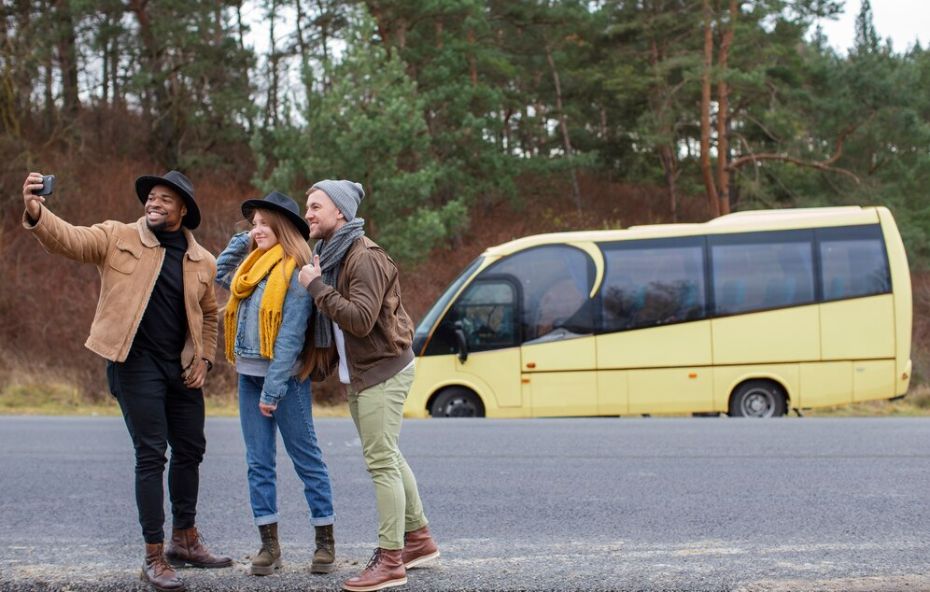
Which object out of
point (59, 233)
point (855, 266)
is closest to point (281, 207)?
point (59, 233)

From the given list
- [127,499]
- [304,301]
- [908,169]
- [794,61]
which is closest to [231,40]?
[794,61]

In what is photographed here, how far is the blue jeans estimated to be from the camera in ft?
15.8

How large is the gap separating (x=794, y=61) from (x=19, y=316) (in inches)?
991

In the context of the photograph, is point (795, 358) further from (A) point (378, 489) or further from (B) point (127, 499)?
(A) point (378, 489)

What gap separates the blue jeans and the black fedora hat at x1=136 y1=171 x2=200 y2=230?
0.79 m

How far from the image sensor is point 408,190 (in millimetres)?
24531

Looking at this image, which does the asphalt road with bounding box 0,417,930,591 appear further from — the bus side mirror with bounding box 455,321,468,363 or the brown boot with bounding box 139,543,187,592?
the bus side mirror with bounding box 455,321,468,363

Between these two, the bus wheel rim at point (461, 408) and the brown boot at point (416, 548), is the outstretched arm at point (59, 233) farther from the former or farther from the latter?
the bus wheel rim at point (461, 408)

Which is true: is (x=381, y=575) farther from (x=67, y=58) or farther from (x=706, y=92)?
(x=67, y=58)

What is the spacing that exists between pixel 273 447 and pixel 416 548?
0.80 metres

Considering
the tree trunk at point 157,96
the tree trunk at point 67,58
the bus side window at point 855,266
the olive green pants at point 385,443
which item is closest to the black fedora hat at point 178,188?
the olive green pants at point 385,443

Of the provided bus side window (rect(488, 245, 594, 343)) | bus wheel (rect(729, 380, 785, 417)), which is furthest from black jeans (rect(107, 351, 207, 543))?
bus wheel (rect(729, 380, 785, 417))

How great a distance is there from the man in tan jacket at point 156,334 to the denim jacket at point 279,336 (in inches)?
10.9

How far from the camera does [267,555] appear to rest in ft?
15.9
